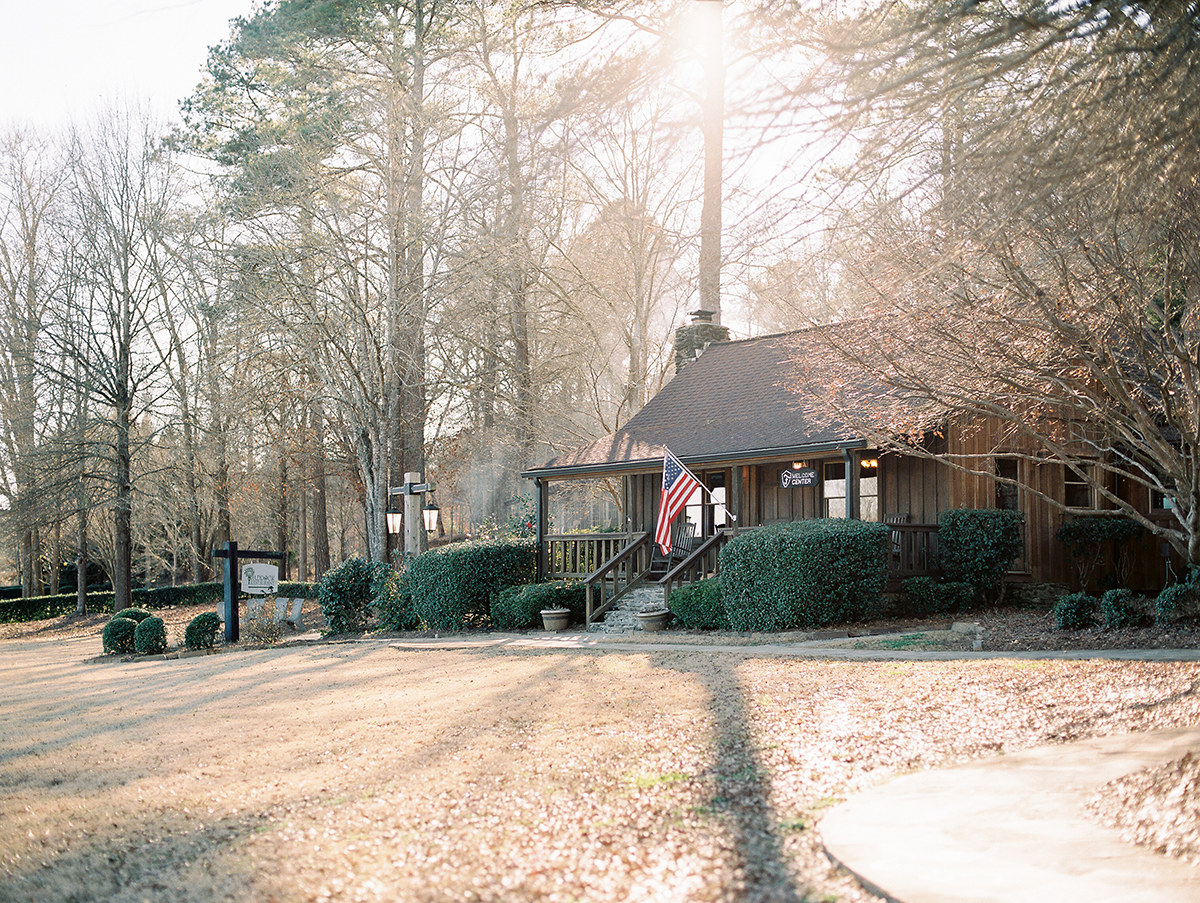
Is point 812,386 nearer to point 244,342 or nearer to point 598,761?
point 598,761

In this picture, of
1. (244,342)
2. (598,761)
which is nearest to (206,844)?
(598,761)

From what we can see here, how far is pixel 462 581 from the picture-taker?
19422 millimetres

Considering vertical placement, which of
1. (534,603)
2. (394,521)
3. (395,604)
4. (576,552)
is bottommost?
(395,604)

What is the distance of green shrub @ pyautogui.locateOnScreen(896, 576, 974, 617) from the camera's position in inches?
622

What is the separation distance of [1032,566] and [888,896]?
47.0ft

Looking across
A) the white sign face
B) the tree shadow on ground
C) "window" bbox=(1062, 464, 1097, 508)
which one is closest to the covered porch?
"window" bbox=(1062, 464, 1097, 508)

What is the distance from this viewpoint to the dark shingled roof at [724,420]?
1766 centimetres

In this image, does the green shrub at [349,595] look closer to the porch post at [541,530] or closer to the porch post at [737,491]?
the porch post at [541,530]

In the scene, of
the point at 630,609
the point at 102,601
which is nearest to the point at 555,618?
the point at 630,609

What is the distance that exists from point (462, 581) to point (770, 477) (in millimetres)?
6149

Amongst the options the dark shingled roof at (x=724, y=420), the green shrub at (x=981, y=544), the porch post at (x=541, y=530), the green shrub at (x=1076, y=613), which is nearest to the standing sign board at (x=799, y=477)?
the dark shingled roof at (x=724, y=420)

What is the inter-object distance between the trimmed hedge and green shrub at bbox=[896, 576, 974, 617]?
874 inches

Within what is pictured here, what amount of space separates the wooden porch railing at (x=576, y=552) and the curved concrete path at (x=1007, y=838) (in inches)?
566

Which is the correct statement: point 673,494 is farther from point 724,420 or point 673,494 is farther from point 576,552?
point 576,552
